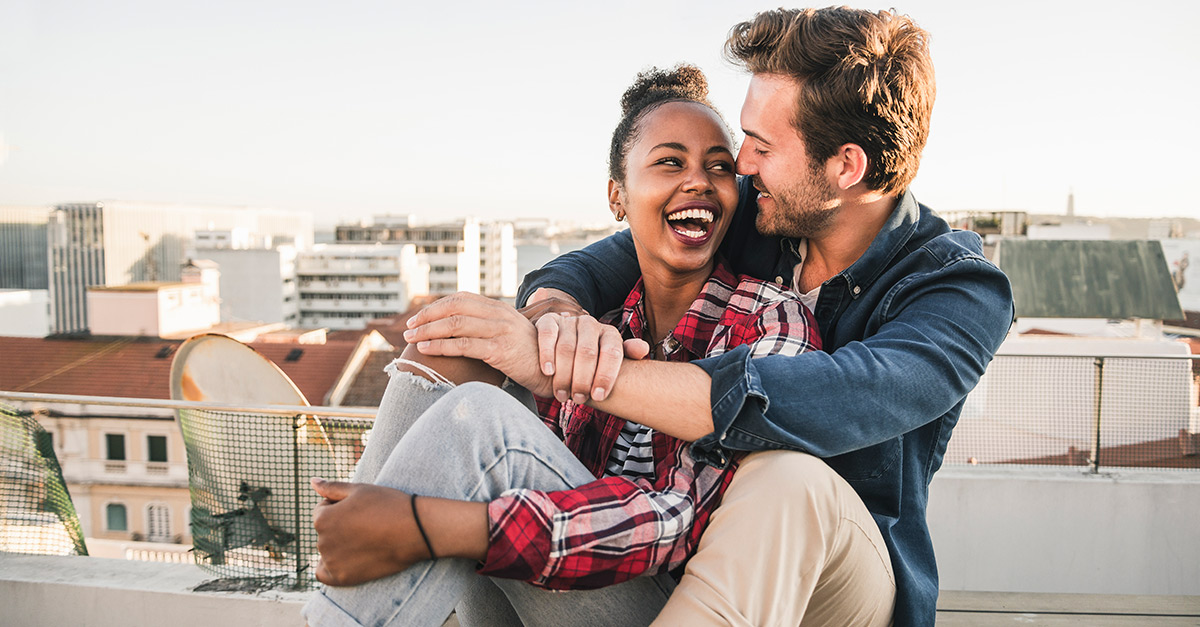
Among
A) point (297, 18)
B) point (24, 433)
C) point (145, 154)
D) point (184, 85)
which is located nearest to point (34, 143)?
point (145, 154)

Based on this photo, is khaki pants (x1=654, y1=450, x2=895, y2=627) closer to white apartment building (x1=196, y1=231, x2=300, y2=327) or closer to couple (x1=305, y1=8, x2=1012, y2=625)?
couple (x1=305, y1=8, x2=1012, y2=625)

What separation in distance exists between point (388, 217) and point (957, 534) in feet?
374

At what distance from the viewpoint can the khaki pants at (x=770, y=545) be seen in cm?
111

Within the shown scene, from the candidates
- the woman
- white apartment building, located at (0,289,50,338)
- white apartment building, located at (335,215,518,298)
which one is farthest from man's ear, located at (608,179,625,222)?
white apartment building, located at (335,215,518,298)

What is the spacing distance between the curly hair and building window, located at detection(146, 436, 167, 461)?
90.5 feet

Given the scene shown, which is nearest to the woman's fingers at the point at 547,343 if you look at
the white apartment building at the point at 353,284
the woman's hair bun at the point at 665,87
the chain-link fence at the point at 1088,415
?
the woman's hair bun at the point at 665,87

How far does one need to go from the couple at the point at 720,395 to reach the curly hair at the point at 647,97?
0.03 feet

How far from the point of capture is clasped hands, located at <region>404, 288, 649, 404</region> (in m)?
1.38

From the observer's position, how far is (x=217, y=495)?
11.0 ft

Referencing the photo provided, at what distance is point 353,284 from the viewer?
79375 mm

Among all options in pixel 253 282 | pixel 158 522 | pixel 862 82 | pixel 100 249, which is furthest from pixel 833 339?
pixel 100 249

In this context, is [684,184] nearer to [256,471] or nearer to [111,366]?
[256,471]

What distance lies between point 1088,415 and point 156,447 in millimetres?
27307

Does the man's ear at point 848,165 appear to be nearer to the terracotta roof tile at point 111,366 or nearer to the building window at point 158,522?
the terracotta roof tile at point 111,366
